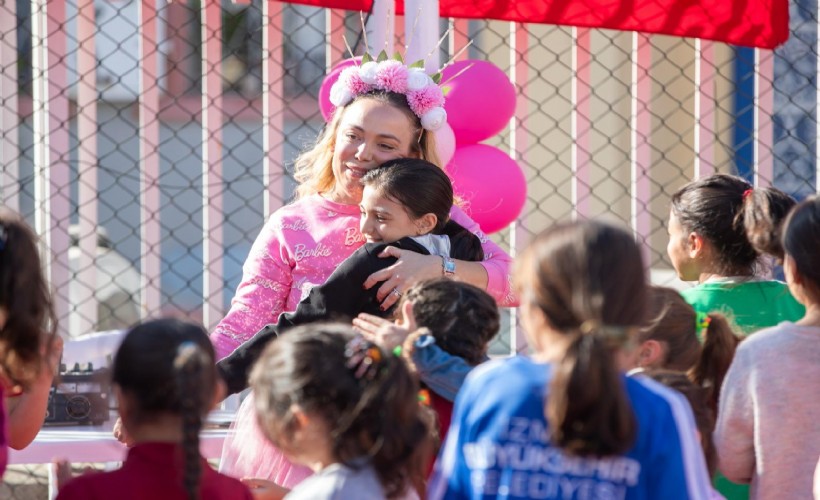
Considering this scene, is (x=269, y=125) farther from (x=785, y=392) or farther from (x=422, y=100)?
(x=785, y=392)

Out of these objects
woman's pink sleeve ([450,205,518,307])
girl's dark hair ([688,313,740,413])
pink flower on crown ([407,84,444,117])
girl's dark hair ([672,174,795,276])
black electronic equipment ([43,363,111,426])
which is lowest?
black electronic equipment ([43,363,111,426])

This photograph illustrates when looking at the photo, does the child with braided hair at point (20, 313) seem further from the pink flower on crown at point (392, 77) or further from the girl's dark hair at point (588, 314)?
the pink flower on crown at point (392, 77)

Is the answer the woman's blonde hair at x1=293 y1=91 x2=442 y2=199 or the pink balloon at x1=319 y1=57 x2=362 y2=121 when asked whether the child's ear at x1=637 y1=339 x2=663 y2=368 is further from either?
the pink balloon at x1=319 y1=57 x2=362 y2=121

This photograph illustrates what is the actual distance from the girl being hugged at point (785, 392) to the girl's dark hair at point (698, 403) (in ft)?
0.08

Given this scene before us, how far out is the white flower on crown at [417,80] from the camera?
2.54 m

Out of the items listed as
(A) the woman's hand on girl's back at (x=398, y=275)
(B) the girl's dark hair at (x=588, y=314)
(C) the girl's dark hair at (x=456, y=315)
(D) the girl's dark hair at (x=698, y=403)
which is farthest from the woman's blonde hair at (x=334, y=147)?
(B) the girl's dark hair at (x=588, y=314)

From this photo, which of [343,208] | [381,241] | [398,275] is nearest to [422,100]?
[343,208]

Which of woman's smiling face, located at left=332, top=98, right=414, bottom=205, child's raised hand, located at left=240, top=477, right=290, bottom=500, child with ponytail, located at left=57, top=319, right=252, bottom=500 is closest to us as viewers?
child with ponytail, located at left=57, top=319, right=252, bottom=500

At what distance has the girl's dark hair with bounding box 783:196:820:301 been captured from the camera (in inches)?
70.7

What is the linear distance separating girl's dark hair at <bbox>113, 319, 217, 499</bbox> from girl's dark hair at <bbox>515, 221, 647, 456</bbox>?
0.42m

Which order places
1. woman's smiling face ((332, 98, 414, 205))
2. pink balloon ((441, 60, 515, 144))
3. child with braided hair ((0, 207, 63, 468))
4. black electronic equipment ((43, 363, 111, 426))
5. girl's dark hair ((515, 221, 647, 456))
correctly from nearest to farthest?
girl's dark hair ((515, 221, 647, 456)) < child with braided hair ((0, 207, 63, 468)) < woman's smiling face ((332, 98, 414, 205)) < black electronic equipment ((43, 363, 111, 426)) < pink balloon ((441, 60, 515, 144))

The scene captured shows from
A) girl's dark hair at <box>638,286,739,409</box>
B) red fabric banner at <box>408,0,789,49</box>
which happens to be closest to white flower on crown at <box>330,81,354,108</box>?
girl's dark hair at <box>638,286,739,409</box>

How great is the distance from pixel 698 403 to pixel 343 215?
2.96ft

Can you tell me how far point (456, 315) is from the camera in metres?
1.81
